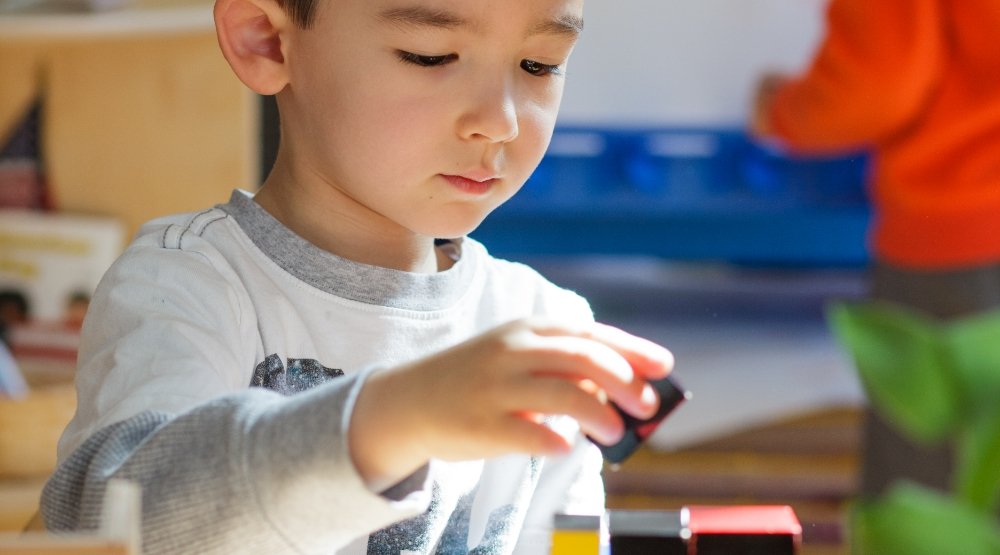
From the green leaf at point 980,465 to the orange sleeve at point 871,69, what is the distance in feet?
4.19

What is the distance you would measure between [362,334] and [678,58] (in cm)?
139

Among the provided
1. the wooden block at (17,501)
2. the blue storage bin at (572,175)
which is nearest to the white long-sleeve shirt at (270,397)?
the wooden block at (17,501)

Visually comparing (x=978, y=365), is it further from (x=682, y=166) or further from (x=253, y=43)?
(x=682, y=166)

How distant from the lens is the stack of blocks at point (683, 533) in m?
0.47

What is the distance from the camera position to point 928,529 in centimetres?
24

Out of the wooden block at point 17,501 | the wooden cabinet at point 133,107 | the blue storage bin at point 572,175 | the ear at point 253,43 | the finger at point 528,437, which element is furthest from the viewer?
the blue storage bin at point 572,175

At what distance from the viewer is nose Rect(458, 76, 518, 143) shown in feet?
2.04

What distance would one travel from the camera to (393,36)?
2.06 feet

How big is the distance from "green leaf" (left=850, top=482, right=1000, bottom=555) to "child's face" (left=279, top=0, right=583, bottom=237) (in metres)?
0.40

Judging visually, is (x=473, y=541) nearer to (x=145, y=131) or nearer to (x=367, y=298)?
(x=367, y=298)

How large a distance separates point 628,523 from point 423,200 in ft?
0.77

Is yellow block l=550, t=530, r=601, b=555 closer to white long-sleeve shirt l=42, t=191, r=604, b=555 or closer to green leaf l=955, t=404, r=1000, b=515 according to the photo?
white long-sleeve shirt l=42, t=191, r=604, b=555

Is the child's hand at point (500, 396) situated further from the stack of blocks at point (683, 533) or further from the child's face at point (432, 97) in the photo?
the child's face at point (432, 97)

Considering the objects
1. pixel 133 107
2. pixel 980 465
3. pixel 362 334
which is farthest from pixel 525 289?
pixel 133 107
